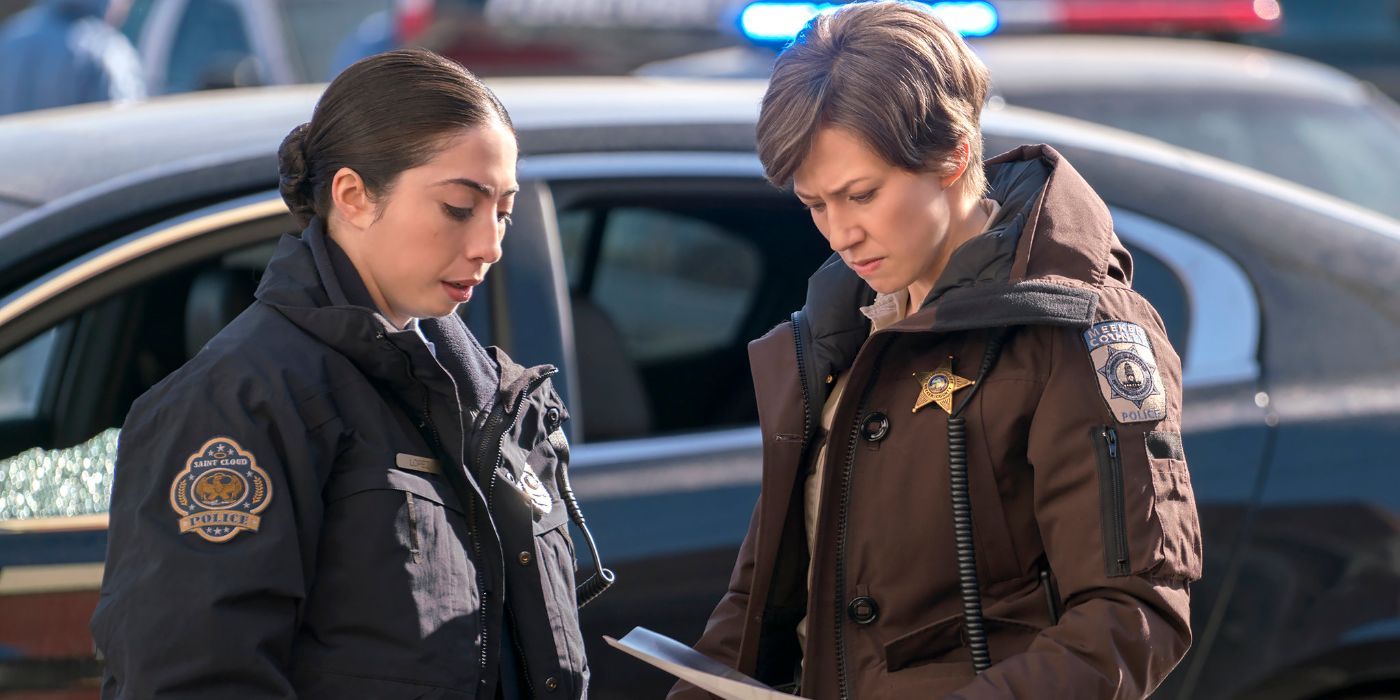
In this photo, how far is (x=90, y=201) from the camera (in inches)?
96.8

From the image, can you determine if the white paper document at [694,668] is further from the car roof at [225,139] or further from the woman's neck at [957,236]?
the car roof at [225,139]

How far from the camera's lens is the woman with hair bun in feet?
5.08

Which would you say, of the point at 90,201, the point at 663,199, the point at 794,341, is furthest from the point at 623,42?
the point at 794,341

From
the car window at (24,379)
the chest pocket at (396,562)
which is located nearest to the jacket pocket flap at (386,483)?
the chest pocket at (396,562)

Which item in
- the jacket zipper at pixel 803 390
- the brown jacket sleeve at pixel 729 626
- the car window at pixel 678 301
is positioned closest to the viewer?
the jacket zipper at pixel 803 390

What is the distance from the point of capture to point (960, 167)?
174 centimetres

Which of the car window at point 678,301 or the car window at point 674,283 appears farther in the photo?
the car window at point 674,283

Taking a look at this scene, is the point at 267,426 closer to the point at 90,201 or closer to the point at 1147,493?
the point at 1147,493

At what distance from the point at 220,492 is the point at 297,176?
1.39ft

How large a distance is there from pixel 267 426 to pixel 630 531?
0.98 m

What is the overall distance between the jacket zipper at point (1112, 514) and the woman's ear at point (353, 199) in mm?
840

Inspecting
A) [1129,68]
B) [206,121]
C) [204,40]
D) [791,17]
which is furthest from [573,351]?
[204,40]

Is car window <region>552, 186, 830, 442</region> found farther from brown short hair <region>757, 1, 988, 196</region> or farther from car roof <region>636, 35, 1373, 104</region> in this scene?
brown short hair <region>757, 1, 988, 196</region>

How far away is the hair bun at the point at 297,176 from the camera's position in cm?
181
